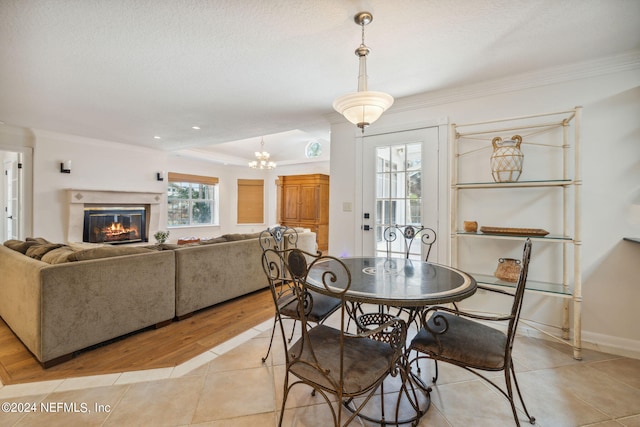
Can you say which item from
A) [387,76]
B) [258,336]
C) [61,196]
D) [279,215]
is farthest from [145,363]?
[279,215]

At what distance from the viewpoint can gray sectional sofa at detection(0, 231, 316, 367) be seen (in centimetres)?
194

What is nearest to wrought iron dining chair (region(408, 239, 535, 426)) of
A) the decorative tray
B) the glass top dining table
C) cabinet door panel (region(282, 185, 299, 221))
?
the glass top dining table

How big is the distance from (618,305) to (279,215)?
648cm

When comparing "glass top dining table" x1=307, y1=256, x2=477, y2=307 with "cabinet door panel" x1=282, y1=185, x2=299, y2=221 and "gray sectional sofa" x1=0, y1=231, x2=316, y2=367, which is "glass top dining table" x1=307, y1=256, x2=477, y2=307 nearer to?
"gray sectional sofa" x1=0, y1=231, x2=316, y2=367

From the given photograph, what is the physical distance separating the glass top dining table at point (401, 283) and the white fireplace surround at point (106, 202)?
16.6 ft

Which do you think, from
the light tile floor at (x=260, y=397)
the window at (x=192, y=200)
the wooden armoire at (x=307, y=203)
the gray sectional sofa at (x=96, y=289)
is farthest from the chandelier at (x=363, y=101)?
the window at (x=192, y=200)

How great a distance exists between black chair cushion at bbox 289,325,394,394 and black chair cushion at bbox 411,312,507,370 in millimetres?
243

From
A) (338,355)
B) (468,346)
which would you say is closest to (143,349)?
(338,355)

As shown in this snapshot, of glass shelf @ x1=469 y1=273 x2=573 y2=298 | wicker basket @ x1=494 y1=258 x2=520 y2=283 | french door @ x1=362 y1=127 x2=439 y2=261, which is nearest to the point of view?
glass shelf @ x1=469 y1=273 x2=573 y2=298

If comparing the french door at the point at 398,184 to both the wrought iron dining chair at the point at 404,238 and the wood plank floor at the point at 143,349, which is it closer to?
the wrought iron dining chair at the point at 404,238

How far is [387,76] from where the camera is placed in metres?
2.58

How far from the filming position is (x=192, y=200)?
741cm

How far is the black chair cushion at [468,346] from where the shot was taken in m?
1.30

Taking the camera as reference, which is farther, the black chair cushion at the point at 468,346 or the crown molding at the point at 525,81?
the crown molding at the point at 525,81
